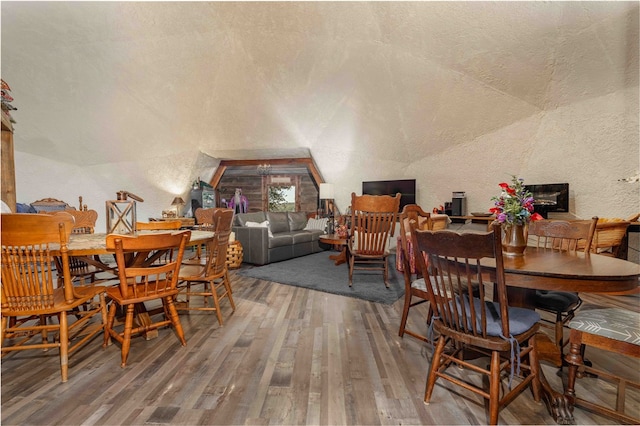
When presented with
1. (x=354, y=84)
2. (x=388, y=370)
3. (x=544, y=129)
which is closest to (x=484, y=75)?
(x=544, y=129)

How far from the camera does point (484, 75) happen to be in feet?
13.8

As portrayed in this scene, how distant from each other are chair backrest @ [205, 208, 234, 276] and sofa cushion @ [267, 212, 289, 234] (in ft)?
10.7

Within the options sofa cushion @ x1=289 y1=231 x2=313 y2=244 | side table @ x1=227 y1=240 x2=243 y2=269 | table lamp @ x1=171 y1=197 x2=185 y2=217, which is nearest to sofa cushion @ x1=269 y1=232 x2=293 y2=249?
sofa cushion @ x1=289 y1=231 x2=313 y2=244

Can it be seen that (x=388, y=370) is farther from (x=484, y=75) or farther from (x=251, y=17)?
(x=251, y=17)

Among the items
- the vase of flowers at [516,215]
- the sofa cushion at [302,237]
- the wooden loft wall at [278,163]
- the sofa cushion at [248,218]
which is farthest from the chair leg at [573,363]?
the wooden loft wall at [278,163]

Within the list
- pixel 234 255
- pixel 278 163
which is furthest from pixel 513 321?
pixel 278 163

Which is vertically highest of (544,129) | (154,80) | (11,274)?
(154,80)

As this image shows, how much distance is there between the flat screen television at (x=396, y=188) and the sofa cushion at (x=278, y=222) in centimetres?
190

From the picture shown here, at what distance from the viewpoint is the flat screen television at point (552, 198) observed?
4.21 m

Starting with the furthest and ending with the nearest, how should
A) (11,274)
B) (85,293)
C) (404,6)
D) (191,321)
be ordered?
(404,6)
(191,321)
(85,293)
(11,274)

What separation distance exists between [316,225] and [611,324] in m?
5.68

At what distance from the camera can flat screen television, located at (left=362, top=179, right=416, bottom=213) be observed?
19.9ft

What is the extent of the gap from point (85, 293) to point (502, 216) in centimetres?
260

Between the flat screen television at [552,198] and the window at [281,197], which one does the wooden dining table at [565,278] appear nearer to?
the flat screen television at [552,198]
